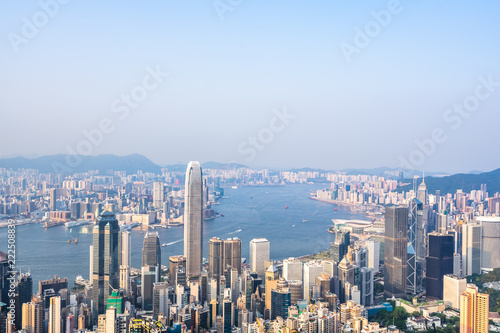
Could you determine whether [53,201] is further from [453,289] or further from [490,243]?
[490,243]

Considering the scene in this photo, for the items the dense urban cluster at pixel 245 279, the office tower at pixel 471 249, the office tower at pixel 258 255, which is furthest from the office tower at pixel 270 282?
the office tower at pixel 471 249

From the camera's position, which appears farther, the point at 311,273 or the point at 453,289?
the point at 311,273

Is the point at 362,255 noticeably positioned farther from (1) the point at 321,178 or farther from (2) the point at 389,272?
(1) the point at 321,178

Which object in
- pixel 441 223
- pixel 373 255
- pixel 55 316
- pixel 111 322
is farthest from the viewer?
pixel 441 223

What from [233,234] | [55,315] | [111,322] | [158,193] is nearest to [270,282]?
[111,322]

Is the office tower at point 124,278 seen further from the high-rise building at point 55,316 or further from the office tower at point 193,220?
the office tower at point 193,220

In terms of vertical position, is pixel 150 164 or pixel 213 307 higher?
pixel 150 164

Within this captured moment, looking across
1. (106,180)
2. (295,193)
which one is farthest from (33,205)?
(295,193)
